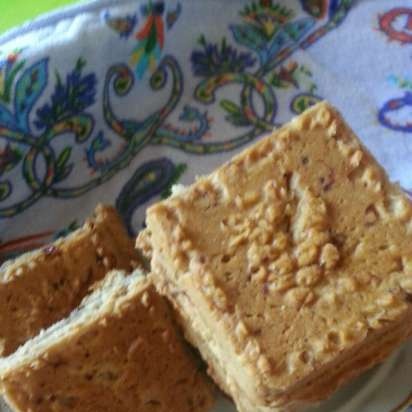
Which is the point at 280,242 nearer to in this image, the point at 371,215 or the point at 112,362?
the point at 371,215

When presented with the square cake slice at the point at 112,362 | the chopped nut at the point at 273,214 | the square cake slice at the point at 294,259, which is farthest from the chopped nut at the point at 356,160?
the square cake slice at the point at 112,362

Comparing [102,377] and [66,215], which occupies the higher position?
[66,215]

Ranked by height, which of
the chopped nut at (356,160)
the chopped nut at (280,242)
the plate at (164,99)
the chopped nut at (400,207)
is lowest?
the chopped nut at (400,207)

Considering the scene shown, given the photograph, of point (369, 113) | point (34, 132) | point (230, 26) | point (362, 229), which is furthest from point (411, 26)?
point (34, 132)

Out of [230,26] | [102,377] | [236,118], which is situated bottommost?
[102,377]

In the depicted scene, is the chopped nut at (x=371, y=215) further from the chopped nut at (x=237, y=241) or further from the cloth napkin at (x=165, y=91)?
the cloth napkin at (x=165, y=91)

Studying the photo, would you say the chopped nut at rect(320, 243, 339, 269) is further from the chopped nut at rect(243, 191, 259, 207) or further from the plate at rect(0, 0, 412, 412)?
the plate at rect(0, 0, 412, 412)

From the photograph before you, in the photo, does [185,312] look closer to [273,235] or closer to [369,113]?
[273,235]
